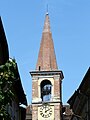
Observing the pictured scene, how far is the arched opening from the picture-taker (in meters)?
59.6

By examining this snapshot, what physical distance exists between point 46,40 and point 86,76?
40.1 m

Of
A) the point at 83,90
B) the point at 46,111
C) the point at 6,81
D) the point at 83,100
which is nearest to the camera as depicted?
the point at 6,81

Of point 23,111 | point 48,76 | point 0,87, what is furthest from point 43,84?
point 0,87

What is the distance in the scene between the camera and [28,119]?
67500 mm

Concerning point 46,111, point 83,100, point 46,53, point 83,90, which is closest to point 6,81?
point 83,90

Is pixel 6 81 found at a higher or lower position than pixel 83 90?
lower

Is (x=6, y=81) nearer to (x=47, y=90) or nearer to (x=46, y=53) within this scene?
(x=47, y=90)

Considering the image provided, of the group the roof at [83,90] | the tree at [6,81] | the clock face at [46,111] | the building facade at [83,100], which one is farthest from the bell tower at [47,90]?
the tree at [6,81]

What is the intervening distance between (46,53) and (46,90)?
14.8ft

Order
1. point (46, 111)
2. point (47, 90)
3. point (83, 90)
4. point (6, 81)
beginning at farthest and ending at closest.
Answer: point (47, 90) → point (46, 111) → point (83, 90) → point (6, 81)

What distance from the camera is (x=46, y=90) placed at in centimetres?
6062

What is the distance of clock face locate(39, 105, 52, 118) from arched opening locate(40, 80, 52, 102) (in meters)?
0.92

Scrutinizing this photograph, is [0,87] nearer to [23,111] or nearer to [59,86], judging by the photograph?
[23,111]

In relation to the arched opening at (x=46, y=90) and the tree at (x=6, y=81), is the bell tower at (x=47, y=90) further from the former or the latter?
the tree at (x=6, y=81)
